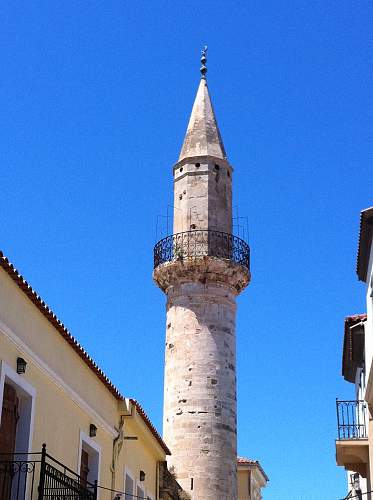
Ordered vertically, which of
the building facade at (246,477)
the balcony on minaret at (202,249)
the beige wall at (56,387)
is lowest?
the beige wall at (56,387)

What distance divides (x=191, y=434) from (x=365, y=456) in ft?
27.5

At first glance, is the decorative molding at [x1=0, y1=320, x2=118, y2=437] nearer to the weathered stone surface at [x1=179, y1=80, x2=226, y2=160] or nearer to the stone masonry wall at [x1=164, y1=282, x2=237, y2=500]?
the stone masonry wall at [x1=164, y1=282, x2=237, y2=500]

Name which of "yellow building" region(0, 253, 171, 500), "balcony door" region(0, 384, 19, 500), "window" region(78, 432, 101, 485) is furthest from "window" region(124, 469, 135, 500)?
"balcony door" region(0, 384, 19, 500)

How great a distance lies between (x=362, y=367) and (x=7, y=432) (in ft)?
37.1

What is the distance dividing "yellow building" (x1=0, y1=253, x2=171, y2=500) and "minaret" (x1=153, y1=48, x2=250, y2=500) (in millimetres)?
9380

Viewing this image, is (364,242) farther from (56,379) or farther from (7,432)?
(7,432)

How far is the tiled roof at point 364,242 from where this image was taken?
15.8m

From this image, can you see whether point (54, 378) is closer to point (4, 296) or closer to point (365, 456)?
point (4, 296)

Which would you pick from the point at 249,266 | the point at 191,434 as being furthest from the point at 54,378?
the point at 249,266

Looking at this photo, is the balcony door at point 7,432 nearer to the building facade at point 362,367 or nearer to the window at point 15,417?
the window at point 15,417

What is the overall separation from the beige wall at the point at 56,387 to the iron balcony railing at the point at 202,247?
11675mm

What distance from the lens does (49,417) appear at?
12.8 m

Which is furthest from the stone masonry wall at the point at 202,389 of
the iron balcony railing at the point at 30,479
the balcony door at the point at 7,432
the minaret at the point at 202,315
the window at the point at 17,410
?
the balcony door at the point at 7,432

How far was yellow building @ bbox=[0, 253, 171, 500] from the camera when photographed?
1146 cm
